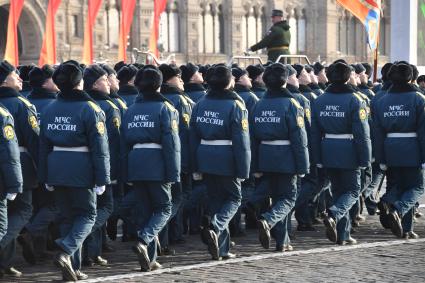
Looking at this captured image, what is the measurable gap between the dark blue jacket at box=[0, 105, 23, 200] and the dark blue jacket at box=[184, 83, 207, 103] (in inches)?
137

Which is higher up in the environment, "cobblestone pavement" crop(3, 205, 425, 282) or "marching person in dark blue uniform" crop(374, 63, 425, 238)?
"marching person in dark blue uniform" crop(374, 63, 425, 238)

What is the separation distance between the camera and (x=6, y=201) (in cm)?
942

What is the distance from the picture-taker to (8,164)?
30.0ft

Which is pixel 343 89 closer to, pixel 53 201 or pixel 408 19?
pixel 53 201

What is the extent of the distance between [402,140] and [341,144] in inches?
28.5

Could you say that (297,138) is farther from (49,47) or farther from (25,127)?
(49,47)

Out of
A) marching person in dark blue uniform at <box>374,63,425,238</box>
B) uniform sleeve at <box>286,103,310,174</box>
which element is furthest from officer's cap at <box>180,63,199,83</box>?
marching person in dark blue uniform at <box>374,63,425,238</box>

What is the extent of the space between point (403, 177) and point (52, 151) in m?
4.03

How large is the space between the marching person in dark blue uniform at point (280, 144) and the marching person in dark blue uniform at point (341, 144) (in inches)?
18.1

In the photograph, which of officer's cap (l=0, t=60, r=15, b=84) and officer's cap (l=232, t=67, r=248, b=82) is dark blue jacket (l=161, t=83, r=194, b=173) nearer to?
officer's cap (l=232, t=67, r=248, b=82)

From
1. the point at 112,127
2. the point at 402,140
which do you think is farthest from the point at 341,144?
the point at 112,127

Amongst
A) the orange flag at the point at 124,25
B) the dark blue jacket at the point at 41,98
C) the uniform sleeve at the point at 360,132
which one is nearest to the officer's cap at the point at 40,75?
the dark blue jacket at the point at 41,98

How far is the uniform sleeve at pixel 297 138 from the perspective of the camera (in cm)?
1071

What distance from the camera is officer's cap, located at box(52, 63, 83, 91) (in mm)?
9523
